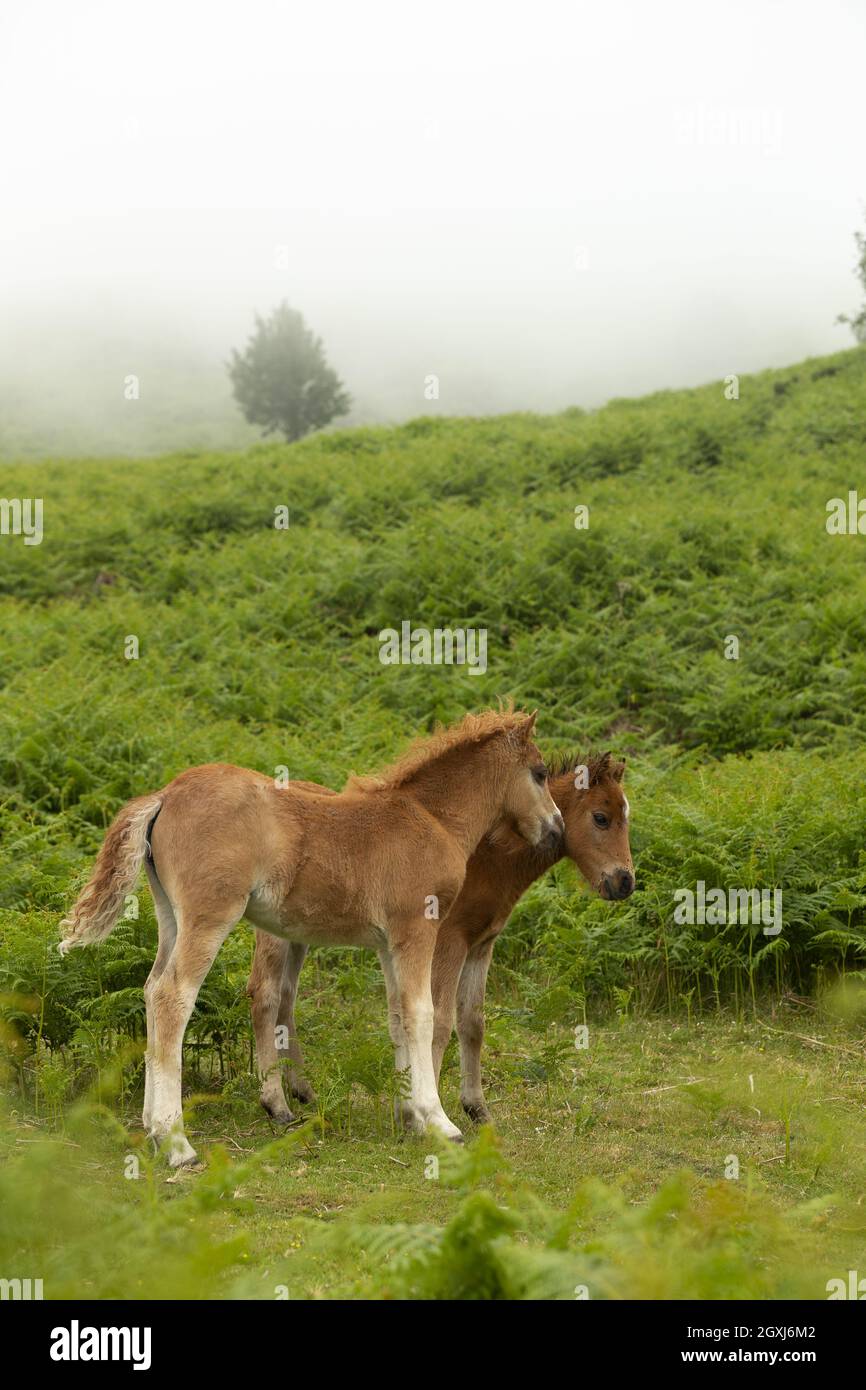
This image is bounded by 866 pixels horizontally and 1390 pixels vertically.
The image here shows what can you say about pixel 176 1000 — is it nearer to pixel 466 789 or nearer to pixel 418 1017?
pixel 418 1017

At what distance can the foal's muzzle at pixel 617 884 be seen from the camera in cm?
767

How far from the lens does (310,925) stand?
7.04 m

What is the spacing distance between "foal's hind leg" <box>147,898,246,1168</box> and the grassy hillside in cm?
31

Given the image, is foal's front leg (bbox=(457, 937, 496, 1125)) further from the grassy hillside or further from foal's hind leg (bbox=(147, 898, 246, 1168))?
foal's hind leg (bbox=(147, 898, 246, 1168))


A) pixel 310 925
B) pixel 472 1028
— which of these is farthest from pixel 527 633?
pixel 310 925

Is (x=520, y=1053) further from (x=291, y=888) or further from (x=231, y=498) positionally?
(x=231, y=498)

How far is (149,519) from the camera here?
25.4m

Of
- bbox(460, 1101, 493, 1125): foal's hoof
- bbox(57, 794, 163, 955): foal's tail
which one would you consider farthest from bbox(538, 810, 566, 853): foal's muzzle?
bbox(57, 794, 163, 955): foal's tail

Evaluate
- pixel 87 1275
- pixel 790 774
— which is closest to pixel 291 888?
pixel 87 1275

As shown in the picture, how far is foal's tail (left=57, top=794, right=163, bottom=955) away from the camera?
269 inches

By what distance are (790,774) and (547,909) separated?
11.3 ft

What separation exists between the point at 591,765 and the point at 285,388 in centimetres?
5223

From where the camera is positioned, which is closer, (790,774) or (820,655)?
(790,774)

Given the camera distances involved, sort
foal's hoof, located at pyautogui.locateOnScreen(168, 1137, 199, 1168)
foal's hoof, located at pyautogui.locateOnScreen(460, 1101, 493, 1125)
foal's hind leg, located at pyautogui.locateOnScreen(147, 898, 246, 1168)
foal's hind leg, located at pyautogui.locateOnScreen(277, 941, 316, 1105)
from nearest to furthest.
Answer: foal's hoof, located at pyautogui.locateOnScreen(168, 1137, 199, 1168)
foal's hind leg, located at pyautogui.locateOnScreen(147, 898, 246, 1168)
foal's hoof, located at pyautogui.locateOnScreen(460, 1101, 493, 1125)
foal's hind leg, located at pyautogui.locateOnScreen(277, 941, 316, 1105)
